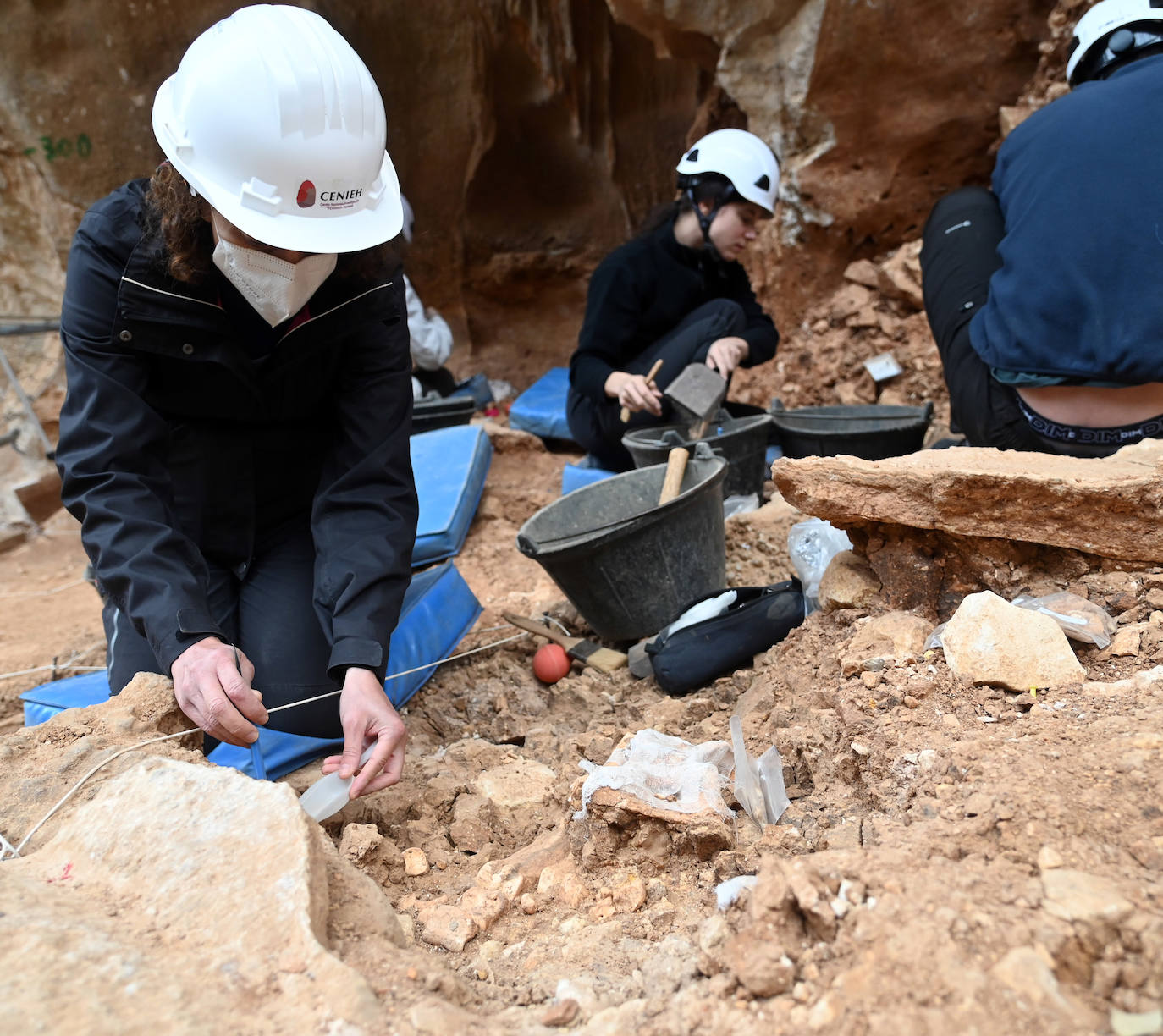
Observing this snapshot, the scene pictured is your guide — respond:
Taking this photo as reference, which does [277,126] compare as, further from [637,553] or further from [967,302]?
[967,302]

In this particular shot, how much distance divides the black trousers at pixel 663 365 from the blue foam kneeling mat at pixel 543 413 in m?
0.99

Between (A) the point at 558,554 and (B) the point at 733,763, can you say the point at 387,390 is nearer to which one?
(A) the point at 558,554

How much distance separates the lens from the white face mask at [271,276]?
1825 millimetres

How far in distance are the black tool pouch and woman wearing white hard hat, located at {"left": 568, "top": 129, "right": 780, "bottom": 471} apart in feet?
4.71

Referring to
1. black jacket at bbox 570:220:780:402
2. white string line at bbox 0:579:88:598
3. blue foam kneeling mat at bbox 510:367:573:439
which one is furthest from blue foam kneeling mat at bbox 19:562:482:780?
blue foam kneeling mat at bbox 510:367:573:439

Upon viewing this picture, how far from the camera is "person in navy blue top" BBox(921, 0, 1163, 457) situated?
208 cm

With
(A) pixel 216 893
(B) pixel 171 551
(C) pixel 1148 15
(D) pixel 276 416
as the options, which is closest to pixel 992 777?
(A) pixel 216 893

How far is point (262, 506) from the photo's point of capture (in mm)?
2389

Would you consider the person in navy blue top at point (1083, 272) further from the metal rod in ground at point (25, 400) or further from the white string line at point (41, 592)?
the metal rod in ground at point (25, 400)

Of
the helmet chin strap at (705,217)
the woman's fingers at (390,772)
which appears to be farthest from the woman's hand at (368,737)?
the helmet chin strap at (705,217)

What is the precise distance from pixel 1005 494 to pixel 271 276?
5.14 feet

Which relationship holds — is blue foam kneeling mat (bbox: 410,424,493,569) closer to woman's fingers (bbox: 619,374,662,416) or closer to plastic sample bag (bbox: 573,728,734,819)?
woman's fingers (bbox: 619,374,662,416)

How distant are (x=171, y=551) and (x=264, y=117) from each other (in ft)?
2.90

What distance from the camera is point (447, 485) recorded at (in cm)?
398
